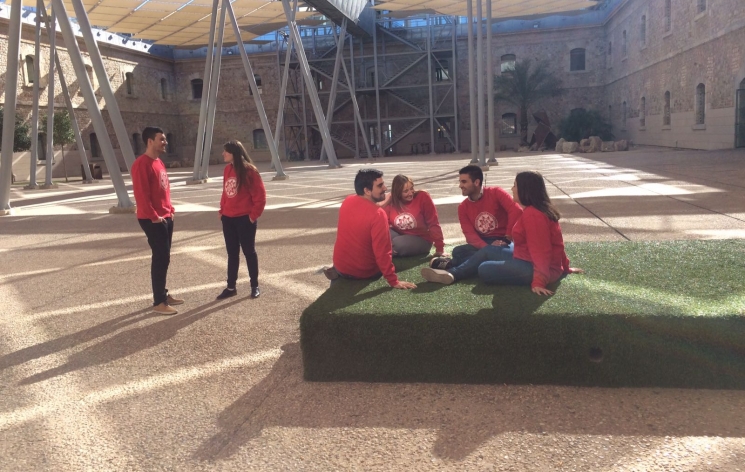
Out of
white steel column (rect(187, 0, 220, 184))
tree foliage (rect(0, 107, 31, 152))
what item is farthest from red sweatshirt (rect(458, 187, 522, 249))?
tree foliage (rect(0, 107, 31, 152))

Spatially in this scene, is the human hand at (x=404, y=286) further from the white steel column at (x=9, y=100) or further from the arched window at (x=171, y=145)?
the arched window at (x=171, y=145)

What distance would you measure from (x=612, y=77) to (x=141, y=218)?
35761 mm

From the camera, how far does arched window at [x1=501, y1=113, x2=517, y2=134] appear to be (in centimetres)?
3838

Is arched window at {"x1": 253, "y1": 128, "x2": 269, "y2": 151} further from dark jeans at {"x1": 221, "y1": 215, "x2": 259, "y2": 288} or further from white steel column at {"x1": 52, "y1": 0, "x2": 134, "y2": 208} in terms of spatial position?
dark jeans at {"x1": 221, "y1": 215, "x2": 259, "y2": 288}

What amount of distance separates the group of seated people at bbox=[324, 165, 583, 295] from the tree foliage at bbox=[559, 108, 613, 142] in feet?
99.9

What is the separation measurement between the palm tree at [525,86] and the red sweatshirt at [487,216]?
3289cm

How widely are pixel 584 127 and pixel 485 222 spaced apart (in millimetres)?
31176

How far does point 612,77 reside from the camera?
118 ft

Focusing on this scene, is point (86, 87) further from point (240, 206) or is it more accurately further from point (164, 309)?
point (164, 309)

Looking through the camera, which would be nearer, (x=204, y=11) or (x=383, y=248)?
(x=383, y=248)

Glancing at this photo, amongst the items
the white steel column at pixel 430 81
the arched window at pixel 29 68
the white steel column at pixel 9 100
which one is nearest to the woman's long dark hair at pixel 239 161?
the white steel column at pixel 9 100

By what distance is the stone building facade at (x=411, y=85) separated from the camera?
3002 cm

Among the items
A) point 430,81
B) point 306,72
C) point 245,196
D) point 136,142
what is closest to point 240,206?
point 245,196

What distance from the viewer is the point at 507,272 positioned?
4.07m
